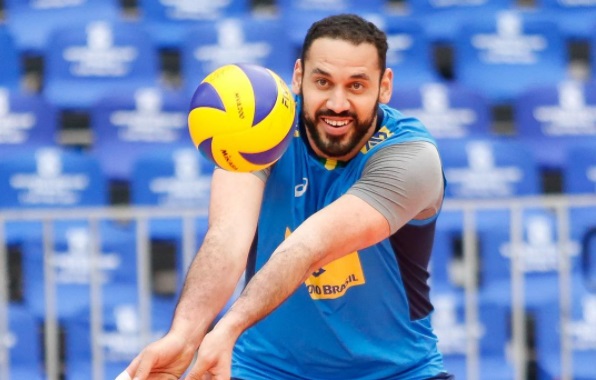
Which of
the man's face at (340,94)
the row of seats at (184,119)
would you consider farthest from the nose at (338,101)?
the row of seats at (184,119)

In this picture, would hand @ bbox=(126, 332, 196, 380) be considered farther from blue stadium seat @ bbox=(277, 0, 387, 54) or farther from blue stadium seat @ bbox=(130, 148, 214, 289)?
blue stadium seat @ bbox=(277, 0, 387, 54)

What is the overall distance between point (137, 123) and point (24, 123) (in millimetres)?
848

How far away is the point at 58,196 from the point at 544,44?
164 inches

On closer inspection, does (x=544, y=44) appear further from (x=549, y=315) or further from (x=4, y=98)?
(x=4, y=98)

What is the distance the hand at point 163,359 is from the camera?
3057 mm

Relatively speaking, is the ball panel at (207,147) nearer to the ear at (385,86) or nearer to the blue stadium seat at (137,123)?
the ear at (385,86)

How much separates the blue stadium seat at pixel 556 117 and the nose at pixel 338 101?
15.1ft

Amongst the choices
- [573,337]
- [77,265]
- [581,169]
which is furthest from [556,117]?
[77,265]

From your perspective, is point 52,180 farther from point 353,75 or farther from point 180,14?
point 353,75

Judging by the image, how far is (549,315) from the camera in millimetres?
6887

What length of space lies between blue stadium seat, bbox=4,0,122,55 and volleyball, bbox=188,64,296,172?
17.4 feet

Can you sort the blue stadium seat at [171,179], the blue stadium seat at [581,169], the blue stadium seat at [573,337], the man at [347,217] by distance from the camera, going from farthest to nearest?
A: the blue stadium seat at [581,169] < the blue stadium seat at [171,179] < the blue stadium seat at [573,337] < the man at [347,217]

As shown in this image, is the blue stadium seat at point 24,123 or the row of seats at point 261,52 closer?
the blue stadium seat at point 24,123

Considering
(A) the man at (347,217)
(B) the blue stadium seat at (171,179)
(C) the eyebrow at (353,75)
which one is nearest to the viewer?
(A) the man at (347,217)
